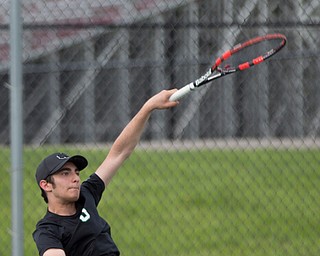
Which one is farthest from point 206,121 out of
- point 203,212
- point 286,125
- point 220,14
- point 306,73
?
point 220,14

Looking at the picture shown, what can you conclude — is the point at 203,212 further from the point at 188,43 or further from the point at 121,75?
the point at 121,75

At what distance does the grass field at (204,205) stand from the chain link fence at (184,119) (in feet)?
0.06

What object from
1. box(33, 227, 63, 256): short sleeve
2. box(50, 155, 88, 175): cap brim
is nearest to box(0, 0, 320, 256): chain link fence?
box(50, 155, 88, 175): cap brim

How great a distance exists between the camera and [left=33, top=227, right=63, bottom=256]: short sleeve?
4.52m

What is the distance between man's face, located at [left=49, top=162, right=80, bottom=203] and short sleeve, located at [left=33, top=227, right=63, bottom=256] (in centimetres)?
17

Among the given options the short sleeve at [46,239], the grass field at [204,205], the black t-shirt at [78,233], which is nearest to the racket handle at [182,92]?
the black t-shirt at [78,233]

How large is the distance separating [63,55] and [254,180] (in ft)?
12.5

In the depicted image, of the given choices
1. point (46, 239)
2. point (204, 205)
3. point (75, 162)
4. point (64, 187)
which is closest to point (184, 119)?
point (204, 205)

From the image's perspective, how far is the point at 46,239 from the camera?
4.55 metres

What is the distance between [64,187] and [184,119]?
721 centimetres

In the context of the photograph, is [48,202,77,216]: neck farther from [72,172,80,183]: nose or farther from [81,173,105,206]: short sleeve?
[81,173,105,206]: short sleeve

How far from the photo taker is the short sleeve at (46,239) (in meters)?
4.52

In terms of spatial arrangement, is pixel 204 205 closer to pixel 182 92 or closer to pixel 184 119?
pixel 184 119

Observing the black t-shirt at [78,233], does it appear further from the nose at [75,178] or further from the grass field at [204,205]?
the grass field at [204,205]
